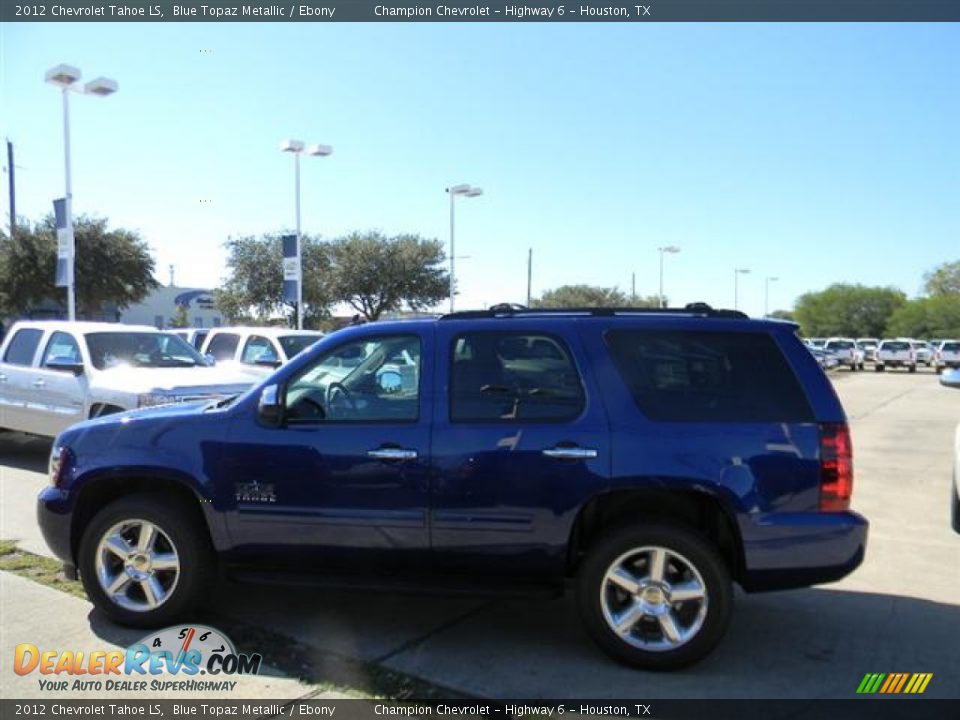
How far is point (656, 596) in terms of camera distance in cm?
404

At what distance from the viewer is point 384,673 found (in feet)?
13.1

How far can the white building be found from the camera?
6777 centimetres

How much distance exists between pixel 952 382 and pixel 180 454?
22.1ft

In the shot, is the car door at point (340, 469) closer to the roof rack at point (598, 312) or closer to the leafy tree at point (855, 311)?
the roof rack at point (598, 312)

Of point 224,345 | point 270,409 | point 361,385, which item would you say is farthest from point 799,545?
point 224,345

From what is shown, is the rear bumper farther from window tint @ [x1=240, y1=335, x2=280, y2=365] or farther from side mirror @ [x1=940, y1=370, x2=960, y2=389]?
window tint @ [x1=240, y1=335, x2=280, y2=365]

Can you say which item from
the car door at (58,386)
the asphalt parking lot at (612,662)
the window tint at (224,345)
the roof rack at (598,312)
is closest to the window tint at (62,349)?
the car door at (58,386)

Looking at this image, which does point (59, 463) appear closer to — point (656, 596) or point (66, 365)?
point (656, 596)

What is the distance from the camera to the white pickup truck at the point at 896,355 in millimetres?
40750

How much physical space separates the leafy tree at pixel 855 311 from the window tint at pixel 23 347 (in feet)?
279

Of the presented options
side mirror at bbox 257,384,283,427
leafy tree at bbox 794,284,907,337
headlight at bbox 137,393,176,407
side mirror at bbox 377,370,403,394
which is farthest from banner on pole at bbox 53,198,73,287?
leafy tree at bbox 794,284,907,337

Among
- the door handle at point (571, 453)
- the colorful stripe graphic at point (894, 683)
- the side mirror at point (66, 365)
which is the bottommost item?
the colorful stripe graphic at point (894, 683)

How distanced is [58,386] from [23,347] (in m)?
1.40

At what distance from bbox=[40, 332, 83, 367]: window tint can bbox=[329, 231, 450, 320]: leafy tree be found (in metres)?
33.1
